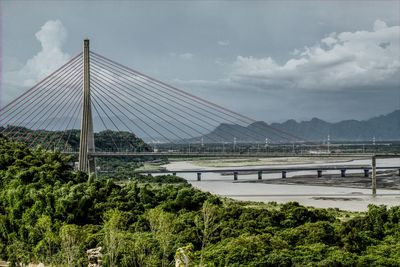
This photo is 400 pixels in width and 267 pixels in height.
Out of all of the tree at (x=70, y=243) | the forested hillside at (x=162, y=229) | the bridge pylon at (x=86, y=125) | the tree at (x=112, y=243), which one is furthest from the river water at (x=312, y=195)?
the tree at (x=70, y=243)

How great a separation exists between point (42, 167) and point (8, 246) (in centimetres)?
746

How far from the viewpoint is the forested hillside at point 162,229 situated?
566 inches

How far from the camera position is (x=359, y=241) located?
16.3 m

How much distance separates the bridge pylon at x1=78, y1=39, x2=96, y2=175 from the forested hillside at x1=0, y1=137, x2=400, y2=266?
6936mm

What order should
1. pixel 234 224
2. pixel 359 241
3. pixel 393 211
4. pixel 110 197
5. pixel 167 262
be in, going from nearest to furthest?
1. pixel 167 262
2. pixel 359 241
3. pixel 234 224
4. pixel 393 211
5. pixel 110 197

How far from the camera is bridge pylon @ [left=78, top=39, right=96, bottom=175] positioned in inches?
1261

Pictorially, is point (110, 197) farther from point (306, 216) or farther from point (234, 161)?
point (234, 161)

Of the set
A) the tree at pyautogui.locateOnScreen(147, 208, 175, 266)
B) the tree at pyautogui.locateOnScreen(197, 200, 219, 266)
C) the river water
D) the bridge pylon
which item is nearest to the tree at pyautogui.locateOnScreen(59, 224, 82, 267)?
the tree at pyautogui.locateOnScreen(147, 208, 175, 266)

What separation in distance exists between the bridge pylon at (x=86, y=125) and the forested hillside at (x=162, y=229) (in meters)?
6.94

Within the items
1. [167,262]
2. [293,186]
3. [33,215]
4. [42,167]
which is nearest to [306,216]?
[167,262]

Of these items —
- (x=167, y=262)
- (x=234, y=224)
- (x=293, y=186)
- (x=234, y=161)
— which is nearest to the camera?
(x=167, y=262)

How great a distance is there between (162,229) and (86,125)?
1783cm

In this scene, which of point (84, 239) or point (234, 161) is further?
point (234, 161)

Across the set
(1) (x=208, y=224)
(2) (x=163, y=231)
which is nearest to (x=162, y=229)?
(2) (x=163, y=231)
